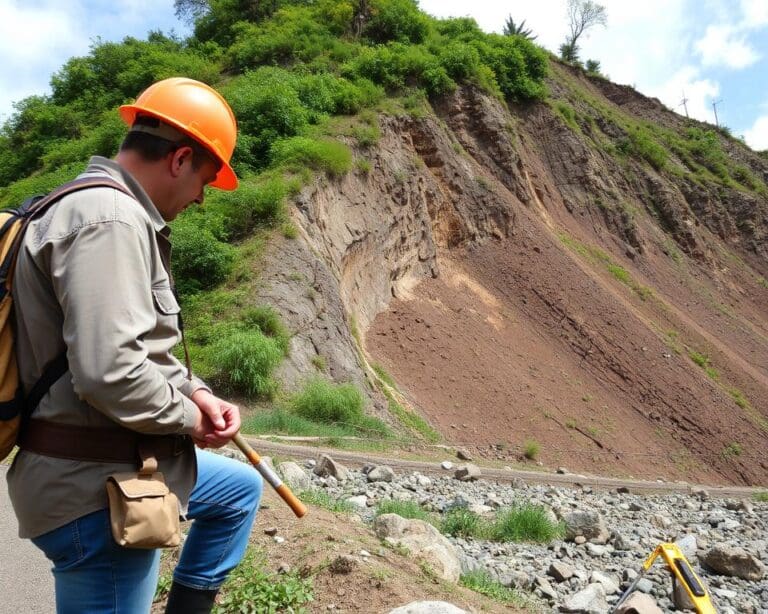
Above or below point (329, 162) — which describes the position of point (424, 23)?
above

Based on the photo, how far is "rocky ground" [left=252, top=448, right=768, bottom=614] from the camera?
4.93 meters

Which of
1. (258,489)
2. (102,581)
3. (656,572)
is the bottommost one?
(656,572)

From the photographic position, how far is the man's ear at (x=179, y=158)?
2043 mm

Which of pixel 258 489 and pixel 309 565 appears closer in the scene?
pixel 258 489

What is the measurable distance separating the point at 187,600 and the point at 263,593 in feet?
3.07

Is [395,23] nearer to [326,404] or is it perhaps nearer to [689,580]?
[326,404]

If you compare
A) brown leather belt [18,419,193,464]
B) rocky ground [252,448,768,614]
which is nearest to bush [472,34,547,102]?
rocky ground [252,448,768,614]

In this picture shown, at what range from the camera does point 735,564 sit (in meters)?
6.89

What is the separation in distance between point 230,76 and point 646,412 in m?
20.9

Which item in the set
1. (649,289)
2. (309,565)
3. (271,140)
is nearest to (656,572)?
(309,565)

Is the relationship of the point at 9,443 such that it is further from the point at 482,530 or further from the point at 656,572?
the point at 656,572

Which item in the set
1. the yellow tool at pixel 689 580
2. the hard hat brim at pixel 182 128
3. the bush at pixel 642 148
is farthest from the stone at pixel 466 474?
the bush at pixel 642 148

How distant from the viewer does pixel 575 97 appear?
120 ft

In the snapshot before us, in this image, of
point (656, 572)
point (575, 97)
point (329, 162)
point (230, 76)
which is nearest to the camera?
point (656, 572)
